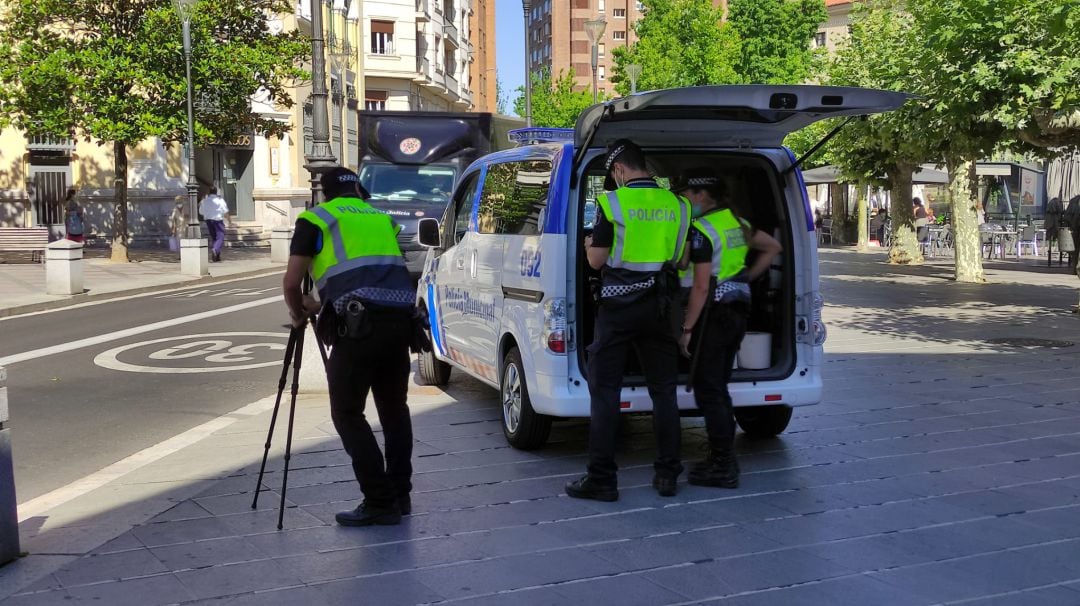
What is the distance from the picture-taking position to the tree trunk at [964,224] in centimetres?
2125

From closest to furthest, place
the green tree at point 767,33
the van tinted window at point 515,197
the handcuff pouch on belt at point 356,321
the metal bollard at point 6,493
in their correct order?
the metal bollard at point 6,493
the handcuff pouch on belt at point 356,321
the van tinted window at point 515,197
the green tree at point 767,33

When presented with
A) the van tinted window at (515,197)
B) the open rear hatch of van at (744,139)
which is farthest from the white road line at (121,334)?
the open rear hatch of van at (744,139)

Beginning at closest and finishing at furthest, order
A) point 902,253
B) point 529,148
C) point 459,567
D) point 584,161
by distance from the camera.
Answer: point 459,567 < point 584,161 < point 529,148 < point 902,253

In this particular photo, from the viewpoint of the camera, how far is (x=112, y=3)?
24.4 metres

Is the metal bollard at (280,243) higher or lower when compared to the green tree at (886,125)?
lower

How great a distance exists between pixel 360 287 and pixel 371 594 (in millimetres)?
1449

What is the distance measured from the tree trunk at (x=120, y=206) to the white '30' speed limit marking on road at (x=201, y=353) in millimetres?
13921

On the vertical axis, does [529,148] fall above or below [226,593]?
above

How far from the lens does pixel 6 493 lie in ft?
15.8

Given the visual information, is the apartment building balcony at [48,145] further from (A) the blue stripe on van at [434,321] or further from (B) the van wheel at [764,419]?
(B) the van wheel at [764,419]

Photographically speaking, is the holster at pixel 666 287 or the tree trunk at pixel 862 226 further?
the tree trunk at pixel 862 226

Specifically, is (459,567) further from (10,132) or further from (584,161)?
(10,132)

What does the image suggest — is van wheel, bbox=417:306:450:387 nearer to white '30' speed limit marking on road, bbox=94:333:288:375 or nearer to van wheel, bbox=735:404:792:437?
white '30' speed limit marking on road, bbox=94:333:288:375

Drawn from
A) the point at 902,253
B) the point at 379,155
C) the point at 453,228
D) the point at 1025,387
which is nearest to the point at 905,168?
the point at 902,253
